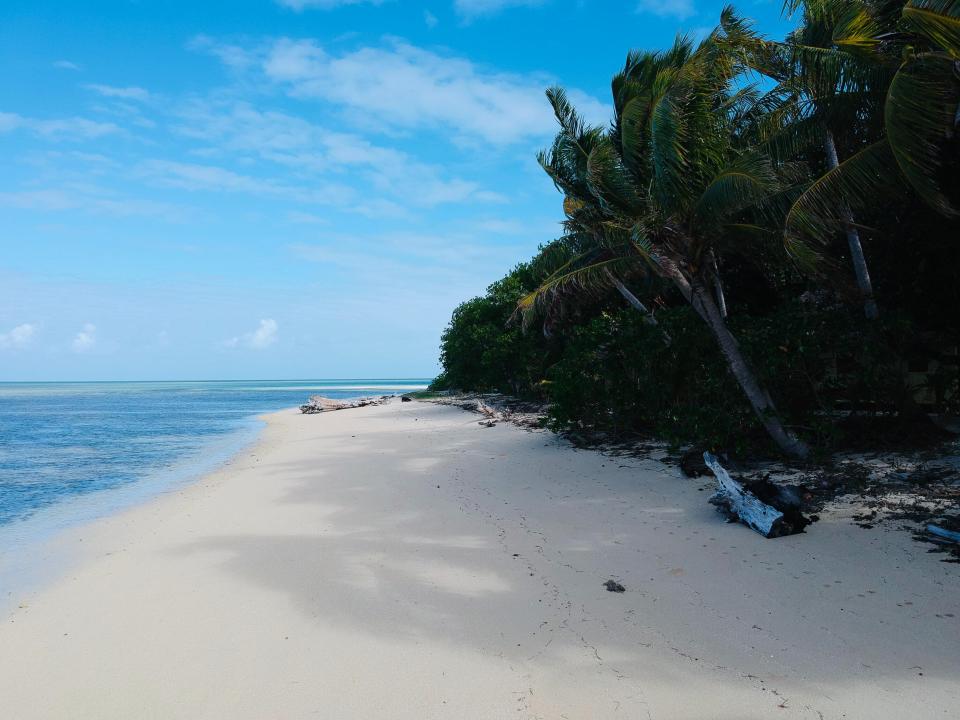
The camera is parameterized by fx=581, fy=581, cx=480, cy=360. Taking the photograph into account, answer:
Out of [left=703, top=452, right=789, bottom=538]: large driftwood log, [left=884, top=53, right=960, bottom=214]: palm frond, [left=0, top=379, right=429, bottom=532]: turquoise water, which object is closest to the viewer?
[left=703, top=452, right=789, bottom=538]: large driftwood log

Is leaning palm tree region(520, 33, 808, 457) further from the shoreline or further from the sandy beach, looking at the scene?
the shoreline

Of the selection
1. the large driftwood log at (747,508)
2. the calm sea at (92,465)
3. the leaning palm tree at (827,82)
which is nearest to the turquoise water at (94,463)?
the calm sea at (92,465)

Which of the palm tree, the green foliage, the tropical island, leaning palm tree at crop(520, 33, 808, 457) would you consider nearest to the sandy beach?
the tropical island

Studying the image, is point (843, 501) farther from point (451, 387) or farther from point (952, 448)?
point (451, 387)

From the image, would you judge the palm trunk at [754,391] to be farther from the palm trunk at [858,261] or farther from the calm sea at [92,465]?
the calm sea at [92,465]

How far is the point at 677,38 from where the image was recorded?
49.2ft

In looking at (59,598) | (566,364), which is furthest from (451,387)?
(59,598)

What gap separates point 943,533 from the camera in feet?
17.0

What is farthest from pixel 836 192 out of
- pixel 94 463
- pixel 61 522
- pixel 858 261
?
pixel 94 463

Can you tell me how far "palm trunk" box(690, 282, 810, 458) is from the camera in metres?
8.57

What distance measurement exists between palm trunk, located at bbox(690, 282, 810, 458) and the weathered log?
3.24 m

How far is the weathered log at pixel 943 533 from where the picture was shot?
5062mm

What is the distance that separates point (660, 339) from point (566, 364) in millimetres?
2497

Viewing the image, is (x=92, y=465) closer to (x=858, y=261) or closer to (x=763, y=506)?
(x=763, y=506)
